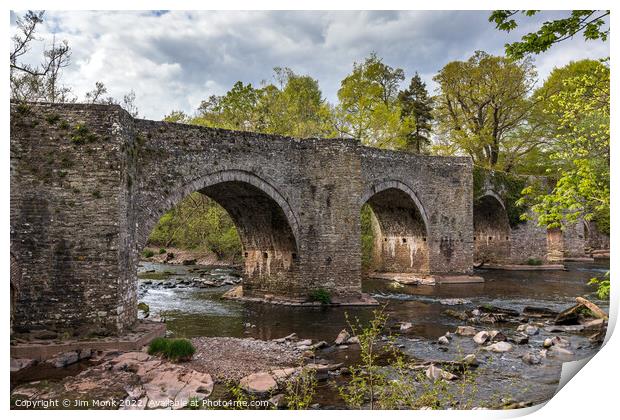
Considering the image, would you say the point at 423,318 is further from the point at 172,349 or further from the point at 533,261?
the point at 533,261

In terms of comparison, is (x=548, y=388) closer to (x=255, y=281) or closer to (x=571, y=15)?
(x=571, y=15)

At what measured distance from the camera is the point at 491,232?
27266 millimetres

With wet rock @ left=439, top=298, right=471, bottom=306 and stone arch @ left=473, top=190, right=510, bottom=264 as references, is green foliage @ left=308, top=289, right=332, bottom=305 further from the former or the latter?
stone arch @ left=473, top=190, right=510, bottom=264

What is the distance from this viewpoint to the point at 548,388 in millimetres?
7633

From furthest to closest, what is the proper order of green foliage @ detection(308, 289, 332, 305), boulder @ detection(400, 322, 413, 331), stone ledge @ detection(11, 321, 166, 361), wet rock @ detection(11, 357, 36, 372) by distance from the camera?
green foliage @ detection(308, 289, 332, 305) < boulder @ detection(400, 322, 413, 331) < stone ledge @ detection(11, 321, 166, 361) < wet rock @ detection(11, 357, 36, 372)

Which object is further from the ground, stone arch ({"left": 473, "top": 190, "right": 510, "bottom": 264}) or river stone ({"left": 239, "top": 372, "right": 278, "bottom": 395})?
stone arch ({"left": 473, "top": 190, "right": 510, "bottom": 264})

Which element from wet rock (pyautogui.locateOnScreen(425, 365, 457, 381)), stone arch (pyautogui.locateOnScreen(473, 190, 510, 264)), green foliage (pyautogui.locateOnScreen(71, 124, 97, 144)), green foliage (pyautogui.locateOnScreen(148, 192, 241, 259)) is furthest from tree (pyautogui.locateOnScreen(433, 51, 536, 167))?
green foliage (pyautogui.locateOnScreen(71, 124, 97, 144))

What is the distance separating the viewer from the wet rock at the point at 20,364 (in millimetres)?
7209

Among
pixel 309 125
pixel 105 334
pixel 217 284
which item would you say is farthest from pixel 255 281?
pixel 309 125

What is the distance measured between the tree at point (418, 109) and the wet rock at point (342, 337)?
23.3 m

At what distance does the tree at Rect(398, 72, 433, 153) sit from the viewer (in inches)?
1284

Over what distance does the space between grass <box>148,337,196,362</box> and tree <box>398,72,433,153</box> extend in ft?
85.4

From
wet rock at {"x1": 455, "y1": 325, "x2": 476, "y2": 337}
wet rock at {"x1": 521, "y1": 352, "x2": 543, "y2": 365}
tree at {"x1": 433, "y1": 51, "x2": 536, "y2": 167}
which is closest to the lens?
wet rock at {"x1": 521, "y1": 352, "x2": 543, "y2": 365}

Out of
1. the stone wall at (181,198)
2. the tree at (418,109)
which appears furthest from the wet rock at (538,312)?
the tree at (418,109)
